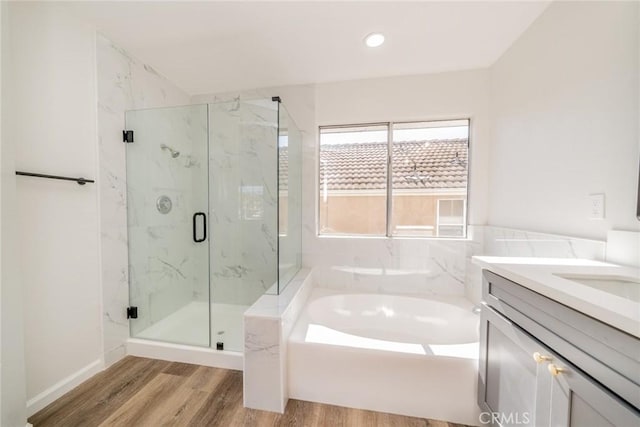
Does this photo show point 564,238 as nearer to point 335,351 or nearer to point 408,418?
point 408,418

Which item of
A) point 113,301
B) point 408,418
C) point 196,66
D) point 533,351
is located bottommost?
point 408,418

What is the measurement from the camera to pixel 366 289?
230 centimetres

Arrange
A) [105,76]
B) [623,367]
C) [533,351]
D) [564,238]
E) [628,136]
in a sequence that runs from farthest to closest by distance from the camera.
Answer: [105,76] → [564,238] → [628,136] → [533,351] → [623,367]

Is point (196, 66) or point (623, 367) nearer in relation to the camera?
point (623, 367)

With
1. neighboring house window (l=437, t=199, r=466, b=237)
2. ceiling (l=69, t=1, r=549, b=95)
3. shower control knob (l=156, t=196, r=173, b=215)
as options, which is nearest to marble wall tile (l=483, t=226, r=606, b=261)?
neighboring house window (l=437, t=199, r=466, b=237)

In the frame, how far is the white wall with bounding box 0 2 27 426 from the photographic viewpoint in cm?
112

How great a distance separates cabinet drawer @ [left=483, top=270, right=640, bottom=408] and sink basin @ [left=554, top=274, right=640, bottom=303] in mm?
215

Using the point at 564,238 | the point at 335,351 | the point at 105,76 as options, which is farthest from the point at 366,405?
the point at 105,76

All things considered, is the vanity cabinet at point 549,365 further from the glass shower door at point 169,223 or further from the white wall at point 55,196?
the white wall at point 55,196

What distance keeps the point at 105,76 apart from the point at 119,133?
0.41 m

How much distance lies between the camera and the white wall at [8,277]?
3.68 ft

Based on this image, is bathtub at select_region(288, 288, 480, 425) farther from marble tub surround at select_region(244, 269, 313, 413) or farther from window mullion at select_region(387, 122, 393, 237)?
window mullion at select_region(387, 122, 393, 237)

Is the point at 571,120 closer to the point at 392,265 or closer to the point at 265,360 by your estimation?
the point at 392,265

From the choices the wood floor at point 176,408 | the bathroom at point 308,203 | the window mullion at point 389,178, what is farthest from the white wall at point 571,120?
the wood floor at point 176,408
